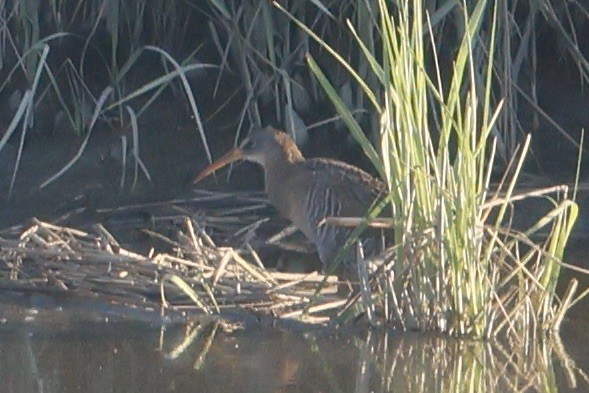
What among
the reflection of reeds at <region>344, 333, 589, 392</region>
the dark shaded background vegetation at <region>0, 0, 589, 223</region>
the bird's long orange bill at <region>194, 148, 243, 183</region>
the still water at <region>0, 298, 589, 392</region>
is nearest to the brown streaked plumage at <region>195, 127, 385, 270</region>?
the bird's long orange bill at <region>194, 148, 243, 183</region>

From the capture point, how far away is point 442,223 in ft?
18.1

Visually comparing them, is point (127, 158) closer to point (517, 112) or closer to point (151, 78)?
point (151, 78)

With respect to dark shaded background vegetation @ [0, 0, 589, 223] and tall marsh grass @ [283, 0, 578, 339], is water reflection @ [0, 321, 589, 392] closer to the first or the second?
tall marsh grass @ [283, 0, 578, 339]

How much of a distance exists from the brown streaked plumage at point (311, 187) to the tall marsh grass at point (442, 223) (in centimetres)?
125

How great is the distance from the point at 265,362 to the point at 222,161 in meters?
2.48

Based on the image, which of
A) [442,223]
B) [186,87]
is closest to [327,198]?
[186,87]

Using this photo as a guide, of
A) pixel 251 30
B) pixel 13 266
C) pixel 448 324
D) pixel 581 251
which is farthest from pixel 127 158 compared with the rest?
pixel 448 324

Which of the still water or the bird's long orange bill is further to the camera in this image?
the bird's long orange bill

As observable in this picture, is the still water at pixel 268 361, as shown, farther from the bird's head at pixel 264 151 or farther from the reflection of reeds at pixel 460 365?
the bird's head at pixel 264 151

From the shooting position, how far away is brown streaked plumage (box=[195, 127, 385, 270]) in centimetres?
716

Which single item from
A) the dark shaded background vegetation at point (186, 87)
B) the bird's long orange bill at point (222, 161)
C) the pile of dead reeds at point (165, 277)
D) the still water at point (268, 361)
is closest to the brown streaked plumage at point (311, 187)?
the bird's long orange bill at point (222, 161)

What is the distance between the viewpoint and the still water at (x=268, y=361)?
17.2ft

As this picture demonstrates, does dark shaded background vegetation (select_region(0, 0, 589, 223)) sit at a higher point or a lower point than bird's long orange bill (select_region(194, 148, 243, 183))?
higher

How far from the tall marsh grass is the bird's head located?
2097 millimetres
